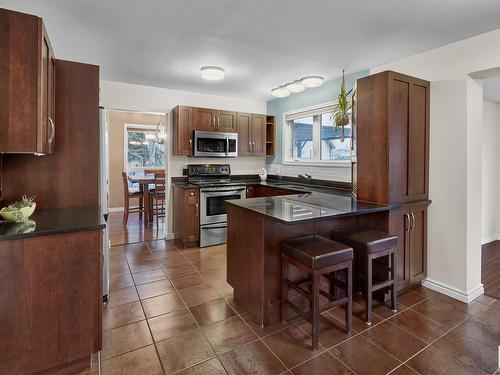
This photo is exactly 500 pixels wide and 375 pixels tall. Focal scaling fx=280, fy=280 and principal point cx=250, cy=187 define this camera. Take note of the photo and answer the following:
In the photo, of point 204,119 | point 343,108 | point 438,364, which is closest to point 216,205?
point 204,119

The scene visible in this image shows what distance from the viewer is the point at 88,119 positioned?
2207 millimetres

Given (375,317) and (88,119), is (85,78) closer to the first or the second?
(88,119)

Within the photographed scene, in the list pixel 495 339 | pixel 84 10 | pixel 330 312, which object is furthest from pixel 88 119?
pixel 495 339

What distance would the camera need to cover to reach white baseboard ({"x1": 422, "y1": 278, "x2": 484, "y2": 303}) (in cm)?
257

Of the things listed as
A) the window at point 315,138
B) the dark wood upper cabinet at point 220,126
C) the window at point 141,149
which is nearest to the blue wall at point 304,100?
the window at point 315,138

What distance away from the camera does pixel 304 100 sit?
14.9 ft

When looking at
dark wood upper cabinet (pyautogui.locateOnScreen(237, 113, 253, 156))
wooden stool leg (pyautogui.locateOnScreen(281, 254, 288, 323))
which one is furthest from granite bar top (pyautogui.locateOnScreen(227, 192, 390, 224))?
dark wood upper cabinet (pyautogui.locateOnScreen(237, 113, 253, 156))

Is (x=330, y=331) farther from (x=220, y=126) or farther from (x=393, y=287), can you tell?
(x=220, y=126)

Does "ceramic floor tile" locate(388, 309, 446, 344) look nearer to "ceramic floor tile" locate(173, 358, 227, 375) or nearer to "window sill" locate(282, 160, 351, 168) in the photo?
"ceramic floor tile" locate(173, 358, 227, 375)

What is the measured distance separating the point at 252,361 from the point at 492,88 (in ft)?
14.4

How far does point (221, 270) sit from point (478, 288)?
102 inches

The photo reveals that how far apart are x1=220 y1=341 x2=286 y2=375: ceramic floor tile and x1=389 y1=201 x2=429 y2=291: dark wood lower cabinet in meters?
1.47

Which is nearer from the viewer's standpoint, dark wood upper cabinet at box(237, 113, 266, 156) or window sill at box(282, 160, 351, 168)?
window sill at box(282, 160, 351, 168)

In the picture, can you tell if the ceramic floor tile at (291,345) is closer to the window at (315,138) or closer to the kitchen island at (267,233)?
the kitchen island at (267,233)
